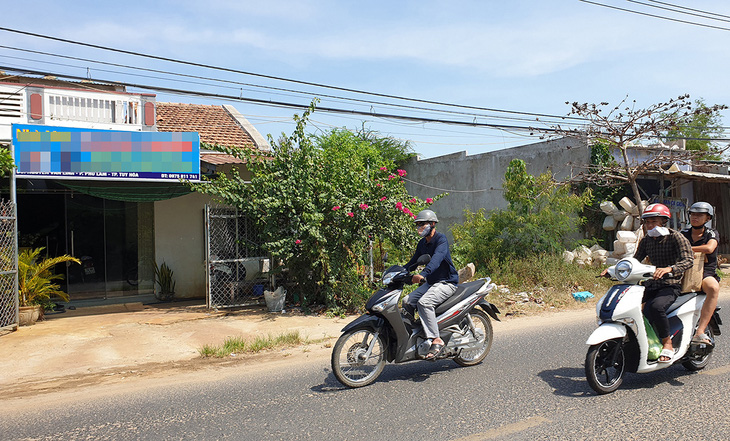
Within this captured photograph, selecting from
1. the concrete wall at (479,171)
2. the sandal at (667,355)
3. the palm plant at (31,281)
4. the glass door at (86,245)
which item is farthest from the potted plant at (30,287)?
the concrete wall at (479,171)

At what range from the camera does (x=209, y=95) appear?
43.3ft

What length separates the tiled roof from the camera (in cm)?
1343

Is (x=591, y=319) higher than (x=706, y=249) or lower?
lower

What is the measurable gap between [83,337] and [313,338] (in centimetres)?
355

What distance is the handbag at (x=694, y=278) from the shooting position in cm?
550

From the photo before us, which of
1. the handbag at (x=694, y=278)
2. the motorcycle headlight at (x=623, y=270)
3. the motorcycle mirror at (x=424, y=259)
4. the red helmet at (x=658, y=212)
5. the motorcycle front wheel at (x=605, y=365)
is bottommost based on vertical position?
the motorcycle front wheel at (x=605, y=365)

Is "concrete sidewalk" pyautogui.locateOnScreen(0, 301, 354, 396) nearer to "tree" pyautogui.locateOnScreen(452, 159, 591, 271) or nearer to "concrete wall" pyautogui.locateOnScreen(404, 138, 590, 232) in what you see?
"tree" pyautogui.locateOnScreen(452, 159, 591, 271)

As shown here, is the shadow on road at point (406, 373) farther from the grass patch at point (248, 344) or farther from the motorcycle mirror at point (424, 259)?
the grass patch at point (248, 344)

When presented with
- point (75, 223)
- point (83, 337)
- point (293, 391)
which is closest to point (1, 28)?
point (75, 223)

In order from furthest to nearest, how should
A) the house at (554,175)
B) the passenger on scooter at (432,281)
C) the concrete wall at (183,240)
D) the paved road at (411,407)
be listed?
the house at (554,175) < the concrete wall at (183,240) < the passenger on scooter at (432,281) < the paved road at (411,407)

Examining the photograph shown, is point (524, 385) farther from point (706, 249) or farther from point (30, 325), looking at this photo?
point (30, 325)

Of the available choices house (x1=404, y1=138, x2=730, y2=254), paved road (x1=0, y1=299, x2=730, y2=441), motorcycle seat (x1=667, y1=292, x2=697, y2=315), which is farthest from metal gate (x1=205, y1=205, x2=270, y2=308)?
house (x1=404, y1=138, x2=730, y2=254)

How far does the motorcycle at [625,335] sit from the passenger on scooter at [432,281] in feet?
4.83

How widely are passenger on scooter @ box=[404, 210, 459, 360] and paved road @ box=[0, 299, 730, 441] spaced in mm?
538
